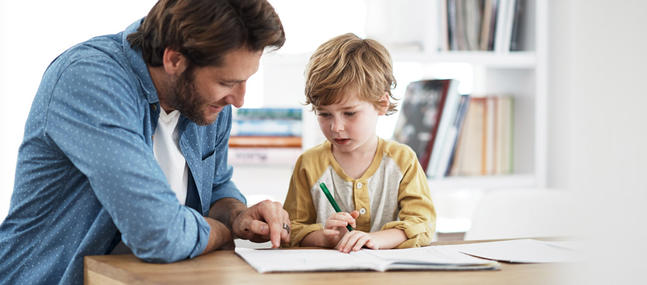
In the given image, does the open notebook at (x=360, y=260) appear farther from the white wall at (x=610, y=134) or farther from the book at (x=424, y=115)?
the book at (x=424, y=115)

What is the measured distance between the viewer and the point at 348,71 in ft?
5.03

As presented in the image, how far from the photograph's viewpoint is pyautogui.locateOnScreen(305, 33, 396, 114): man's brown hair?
1521 millimetres

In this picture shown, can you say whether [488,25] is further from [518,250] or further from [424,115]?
[518,250]

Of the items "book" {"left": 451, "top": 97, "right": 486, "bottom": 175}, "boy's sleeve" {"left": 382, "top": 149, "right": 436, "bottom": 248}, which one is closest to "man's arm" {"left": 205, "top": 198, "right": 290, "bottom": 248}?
"boy's sleeve" {"left": 382, "top": 149, "right": 436, "bottom": 248}

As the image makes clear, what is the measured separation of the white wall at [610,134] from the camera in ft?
1.36

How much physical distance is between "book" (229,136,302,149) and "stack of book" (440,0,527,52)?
68 cm

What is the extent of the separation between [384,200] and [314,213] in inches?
6.9

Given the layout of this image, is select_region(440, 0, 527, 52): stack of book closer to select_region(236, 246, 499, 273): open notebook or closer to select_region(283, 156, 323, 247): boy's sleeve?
A: select_region(283, 156, 323, 247): boy's sleeve

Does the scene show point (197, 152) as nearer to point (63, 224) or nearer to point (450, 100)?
point (63, 224)

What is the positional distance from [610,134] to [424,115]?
2.04m

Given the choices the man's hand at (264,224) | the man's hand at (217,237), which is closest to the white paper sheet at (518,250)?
the man's hand at (264,224)

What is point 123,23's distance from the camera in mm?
2557


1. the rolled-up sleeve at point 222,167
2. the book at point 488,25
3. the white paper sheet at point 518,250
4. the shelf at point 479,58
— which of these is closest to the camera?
the white paper sheet at point 518,250

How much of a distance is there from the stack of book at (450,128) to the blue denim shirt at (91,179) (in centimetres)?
133
